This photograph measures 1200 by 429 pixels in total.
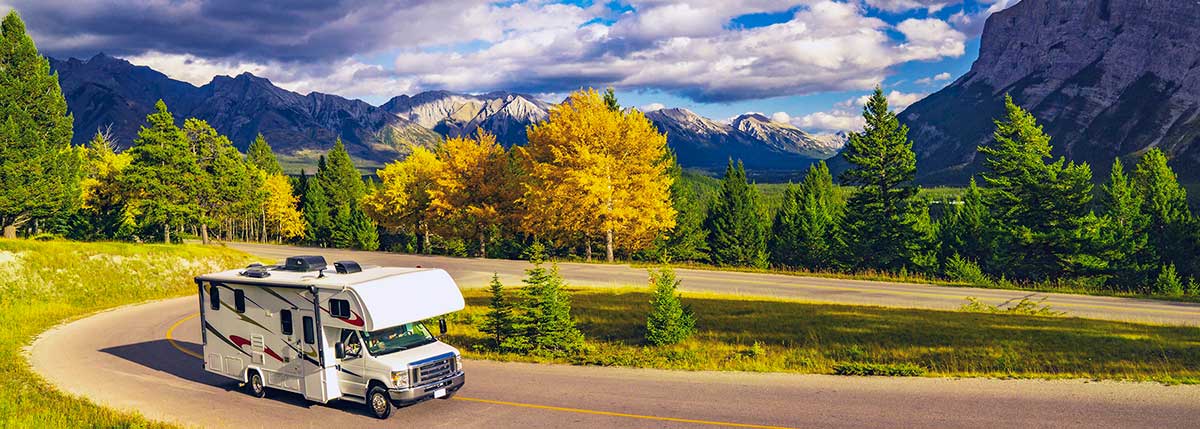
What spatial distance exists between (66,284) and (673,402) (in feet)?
113

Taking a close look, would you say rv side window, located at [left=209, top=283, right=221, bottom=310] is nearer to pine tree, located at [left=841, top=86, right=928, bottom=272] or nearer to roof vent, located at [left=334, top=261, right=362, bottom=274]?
roof vent, located at [left=334, top=261, right=362, bottom=274]

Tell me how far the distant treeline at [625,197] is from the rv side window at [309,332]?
25.1m

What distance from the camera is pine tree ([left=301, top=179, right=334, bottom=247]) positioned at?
8838cm

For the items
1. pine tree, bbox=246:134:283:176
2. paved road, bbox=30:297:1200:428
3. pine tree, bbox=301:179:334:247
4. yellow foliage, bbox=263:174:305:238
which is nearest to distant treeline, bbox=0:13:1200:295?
paved road, bbox=30:297:1200:428

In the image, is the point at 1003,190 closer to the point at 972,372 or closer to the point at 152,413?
the point at 972,372

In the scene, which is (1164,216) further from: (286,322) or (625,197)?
(286,322)

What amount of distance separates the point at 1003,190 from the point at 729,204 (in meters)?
29.8

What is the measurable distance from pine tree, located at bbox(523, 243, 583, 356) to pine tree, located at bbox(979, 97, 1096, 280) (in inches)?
1278

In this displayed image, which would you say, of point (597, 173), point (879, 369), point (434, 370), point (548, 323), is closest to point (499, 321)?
point (548, 323)

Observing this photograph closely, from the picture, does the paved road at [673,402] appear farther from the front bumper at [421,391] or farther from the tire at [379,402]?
the front bumper at [421,391]

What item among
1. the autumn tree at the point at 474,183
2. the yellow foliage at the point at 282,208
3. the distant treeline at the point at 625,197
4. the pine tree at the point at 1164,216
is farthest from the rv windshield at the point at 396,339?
the yellow foliage at the point at 282,208

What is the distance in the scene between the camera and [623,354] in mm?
19234

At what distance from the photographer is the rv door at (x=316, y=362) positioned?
45.5 ft

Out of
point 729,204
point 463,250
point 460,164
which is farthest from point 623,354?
point 729,204
